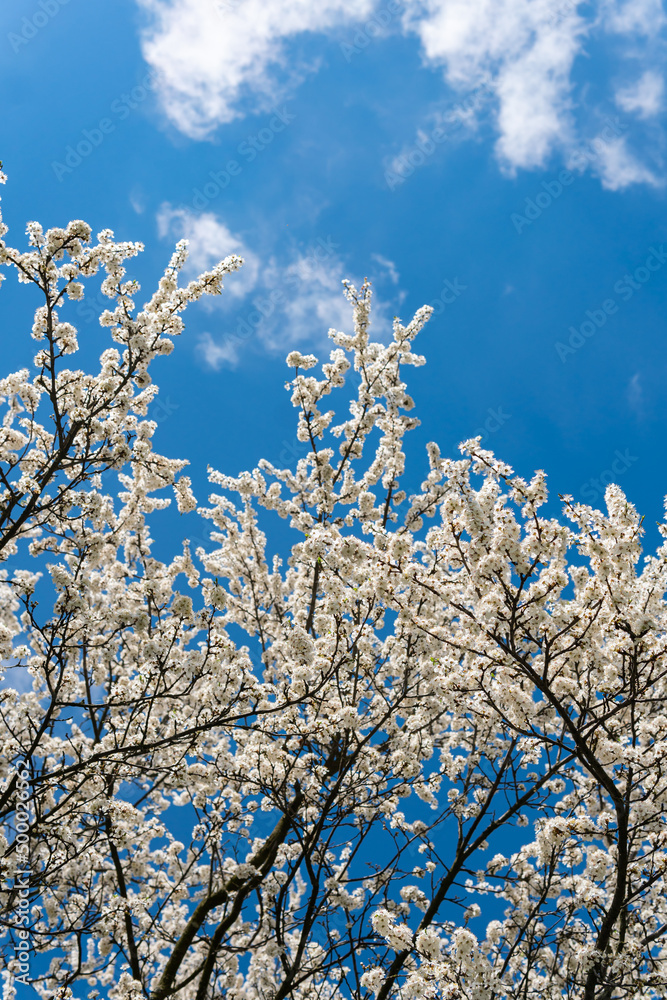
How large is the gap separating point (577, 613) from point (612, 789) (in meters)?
1.52

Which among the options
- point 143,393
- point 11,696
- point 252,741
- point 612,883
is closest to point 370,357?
point 143,393

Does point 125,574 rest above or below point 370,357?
below

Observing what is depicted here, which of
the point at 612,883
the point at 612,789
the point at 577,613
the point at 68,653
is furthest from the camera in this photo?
the point at 612,883

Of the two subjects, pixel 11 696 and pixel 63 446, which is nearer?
pixel 63 446

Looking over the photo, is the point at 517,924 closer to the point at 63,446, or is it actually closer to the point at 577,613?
the point at 577,613

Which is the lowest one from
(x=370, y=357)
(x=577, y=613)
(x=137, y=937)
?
(x=137, y=937)

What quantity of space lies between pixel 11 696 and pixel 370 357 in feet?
22.5

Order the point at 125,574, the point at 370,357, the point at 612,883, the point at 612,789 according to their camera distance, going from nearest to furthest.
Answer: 1. the point at 612,789
2. the point at 612,883
3. the point at 125,574
4. the point at 370,357

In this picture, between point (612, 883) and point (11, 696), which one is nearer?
point (11, 696)

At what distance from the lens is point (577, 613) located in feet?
18.4

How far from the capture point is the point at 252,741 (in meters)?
6.89

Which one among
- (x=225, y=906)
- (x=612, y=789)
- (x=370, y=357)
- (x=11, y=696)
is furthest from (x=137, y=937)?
(x=370, y=357)

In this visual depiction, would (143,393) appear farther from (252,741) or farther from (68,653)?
(252,741)

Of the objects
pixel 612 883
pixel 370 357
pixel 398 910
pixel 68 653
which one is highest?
pixel 370 357
